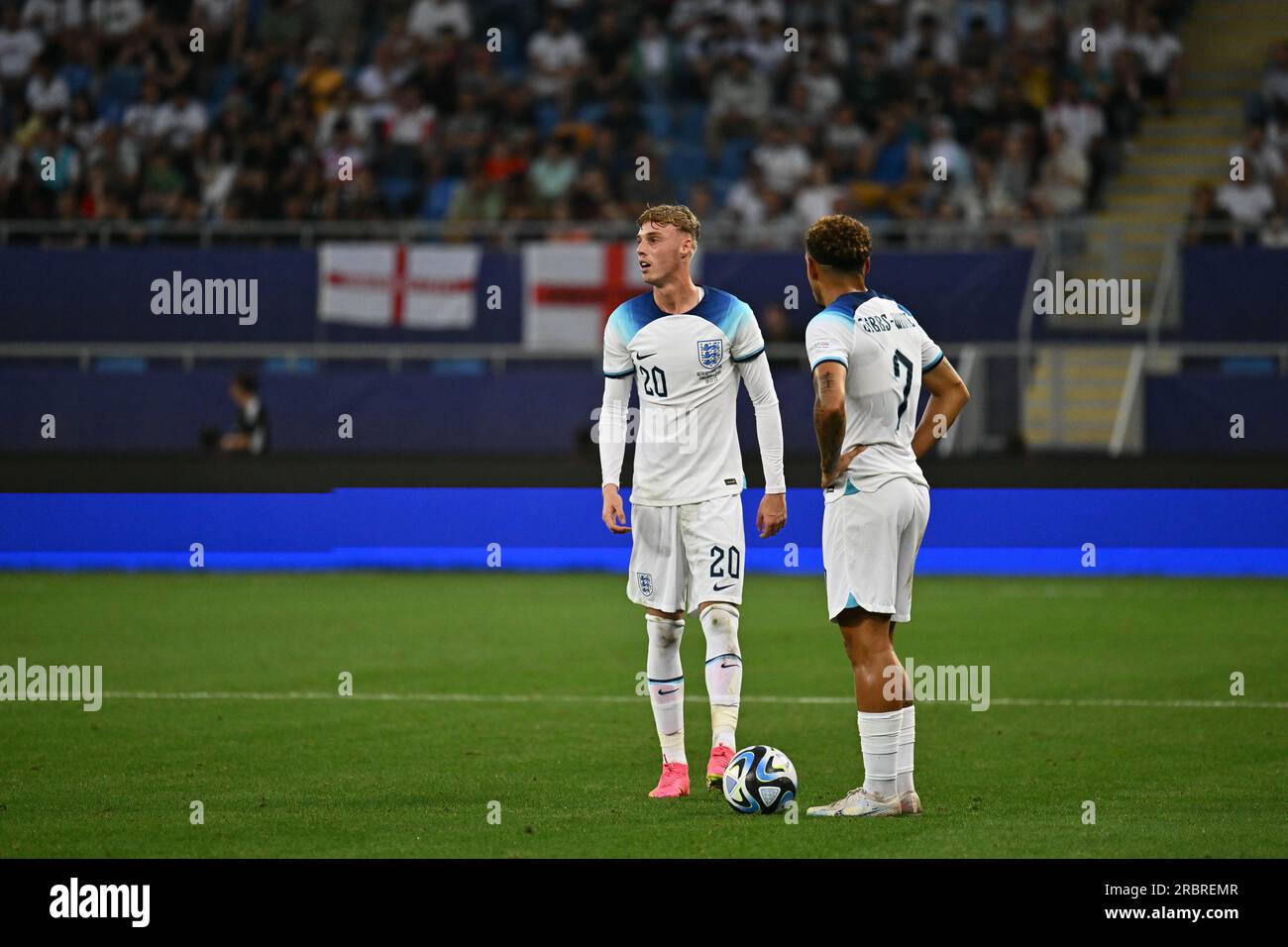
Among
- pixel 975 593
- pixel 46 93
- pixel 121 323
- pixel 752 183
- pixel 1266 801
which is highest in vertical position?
pixel 46 93

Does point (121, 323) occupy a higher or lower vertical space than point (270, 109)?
lower

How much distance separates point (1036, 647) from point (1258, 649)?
1.61 meters

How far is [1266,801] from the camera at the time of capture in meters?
8.52

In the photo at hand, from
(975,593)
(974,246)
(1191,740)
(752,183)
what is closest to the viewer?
(1191,740)

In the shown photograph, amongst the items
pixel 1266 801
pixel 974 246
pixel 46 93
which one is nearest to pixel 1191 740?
pixel 1266 801

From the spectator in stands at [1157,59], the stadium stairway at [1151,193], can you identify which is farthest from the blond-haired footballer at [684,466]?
the spectator in stands at [1157,59]

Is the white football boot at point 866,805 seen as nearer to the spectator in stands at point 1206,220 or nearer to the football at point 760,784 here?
the football at point 760,784

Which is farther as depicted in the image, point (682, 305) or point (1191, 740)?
point (1191, 740)

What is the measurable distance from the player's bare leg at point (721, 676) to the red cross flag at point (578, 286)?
45.2ft

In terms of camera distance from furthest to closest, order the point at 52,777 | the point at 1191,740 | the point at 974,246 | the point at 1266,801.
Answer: the point at 974,246 → the point at 1191,740 → the point at 52,777 → the point at 1266,801

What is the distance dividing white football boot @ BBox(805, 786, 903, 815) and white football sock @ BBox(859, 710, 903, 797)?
0.02 m

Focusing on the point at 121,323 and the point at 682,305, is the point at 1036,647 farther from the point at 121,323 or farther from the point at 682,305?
the point at 121,323

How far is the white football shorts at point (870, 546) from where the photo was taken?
799 cm

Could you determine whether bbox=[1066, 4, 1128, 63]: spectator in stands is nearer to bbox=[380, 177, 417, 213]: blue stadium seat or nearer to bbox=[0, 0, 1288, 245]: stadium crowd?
bbox=[0, 0, 1288, 245]: stadium crowd
